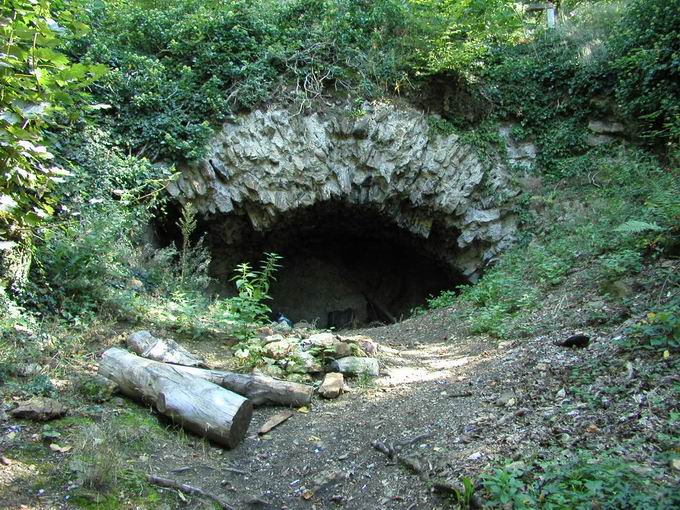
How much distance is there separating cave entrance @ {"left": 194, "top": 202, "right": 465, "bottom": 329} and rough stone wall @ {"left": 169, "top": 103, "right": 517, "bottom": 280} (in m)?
0.48

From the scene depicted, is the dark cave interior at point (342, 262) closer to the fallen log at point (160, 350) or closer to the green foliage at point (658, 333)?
the fallen log at point (160, 350)

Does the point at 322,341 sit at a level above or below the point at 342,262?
below

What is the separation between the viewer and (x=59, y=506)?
2652 mm

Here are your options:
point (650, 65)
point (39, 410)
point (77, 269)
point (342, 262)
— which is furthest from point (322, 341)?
point (342, 262)

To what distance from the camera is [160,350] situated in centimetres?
442

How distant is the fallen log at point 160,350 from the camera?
4.37m

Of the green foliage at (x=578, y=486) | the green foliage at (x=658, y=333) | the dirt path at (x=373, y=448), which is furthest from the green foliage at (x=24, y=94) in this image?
the green foliage at (x=658, y=333)

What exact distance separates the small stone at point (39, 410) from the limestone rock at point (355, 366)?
2360mm

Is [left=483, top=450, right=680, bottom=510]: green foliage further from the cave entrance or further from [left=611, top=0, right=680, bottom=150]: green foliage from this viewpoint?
the cave entrance

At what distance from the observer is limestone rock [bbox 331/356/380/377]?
4.77m

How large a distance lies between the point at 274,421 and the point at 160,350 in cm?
129

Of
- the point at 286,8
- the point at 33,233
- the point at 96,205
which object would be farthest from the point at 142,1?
the point at 33,233

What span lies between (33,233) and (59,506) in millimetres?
2951

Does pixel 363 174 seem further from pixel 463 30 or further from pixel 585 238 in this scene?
pixel 585 238
